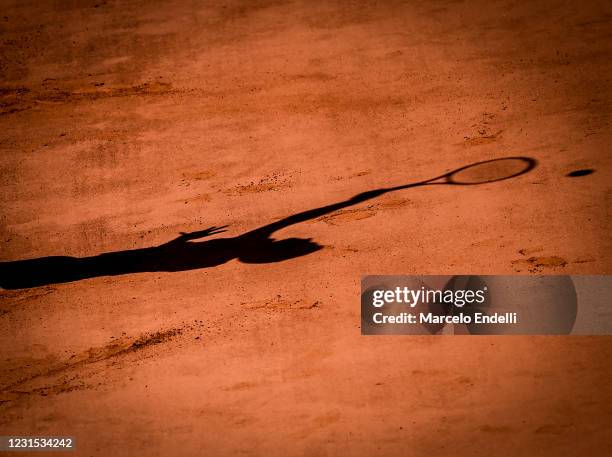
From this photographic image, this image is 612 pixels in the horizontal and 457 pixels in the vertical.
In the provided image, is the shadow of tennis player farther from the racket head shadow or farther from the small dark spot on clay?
the small dark spot on clay

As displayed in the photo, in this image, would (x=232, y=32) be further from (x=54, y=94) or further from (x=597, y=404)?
(x=597, y=404)

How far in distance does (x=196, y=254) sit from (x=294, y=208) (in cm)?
153

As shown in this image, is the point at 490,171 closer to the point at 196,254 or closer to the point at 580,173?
the point at 580,173

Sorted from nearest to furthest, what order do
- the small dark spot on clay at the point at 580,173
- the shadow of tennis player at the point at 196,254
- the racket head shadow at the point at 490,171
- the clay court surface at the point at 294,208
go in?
1. the clay court surface at the point at 294,208
2. the shadow of tennis player at the point at 196,254
3. the small dark spot on clay at the point at 580,173
4. the racket head shadow at the point at 490,171

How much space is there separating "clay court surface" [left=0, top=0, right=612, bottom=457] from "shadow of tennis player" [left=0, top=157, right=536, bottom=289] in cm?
12

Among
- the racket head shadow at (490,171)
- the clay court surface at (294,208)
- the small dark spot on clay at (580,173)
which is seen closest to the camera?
the clay court surface at (294,208)

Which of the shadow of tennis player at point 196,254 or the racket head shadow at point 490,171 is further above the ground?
the racket head shadow at point 490,171

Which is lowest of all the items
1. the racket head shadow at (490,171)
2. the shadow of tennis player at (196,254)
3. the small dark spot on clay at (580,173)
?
the shadow of tennis player at (196,254)

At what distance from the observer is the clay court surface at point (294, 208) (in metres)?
6.77

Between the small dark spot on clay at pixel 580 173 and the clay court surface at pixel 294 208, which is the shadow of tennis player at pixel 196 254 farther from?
the small dark spot on clay at pixel 580 173

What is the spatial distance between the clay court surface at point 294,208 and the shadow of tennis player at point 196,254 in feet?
0.40

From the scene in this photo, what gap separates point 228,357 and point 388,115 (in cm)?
468

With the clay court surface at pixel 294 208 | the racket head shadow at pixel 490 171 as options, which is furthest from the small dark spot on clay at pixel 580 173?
the racket head shadow at pixel 490 171

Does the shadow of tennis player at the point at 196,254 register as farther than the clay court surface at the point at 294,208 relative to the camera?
Yes
